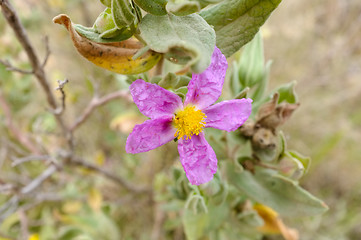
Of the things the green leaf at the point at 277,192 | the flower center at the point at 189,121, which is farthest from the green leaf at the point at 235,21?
the green leaf at the point at 277,192

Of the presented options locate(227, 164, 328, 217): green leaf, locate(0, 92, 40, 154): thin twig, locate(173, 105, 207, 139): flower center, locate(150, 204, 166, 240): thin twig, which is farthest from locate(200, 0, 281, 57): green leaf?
locate(150, 204, 166, 240): thin twig

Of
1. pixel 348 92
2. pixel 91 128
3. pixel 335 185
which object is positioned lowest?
pixel 335 185

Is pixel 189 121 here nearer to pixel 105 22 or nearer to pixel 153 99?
pixel 153 99

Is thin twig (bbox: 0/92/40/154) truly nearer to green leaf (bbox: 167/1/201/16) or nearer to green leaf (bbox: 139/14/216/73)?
green leaf (bbox: 139/14/216/73)

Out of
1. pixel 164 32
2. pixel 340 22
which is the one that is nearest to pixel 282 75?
pixel 340 22

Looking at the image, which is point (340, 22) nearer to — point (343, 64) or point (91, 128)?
point (343, 64)

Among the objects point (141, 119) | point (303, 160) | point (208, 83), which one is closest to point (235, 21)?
point (208, 83)
